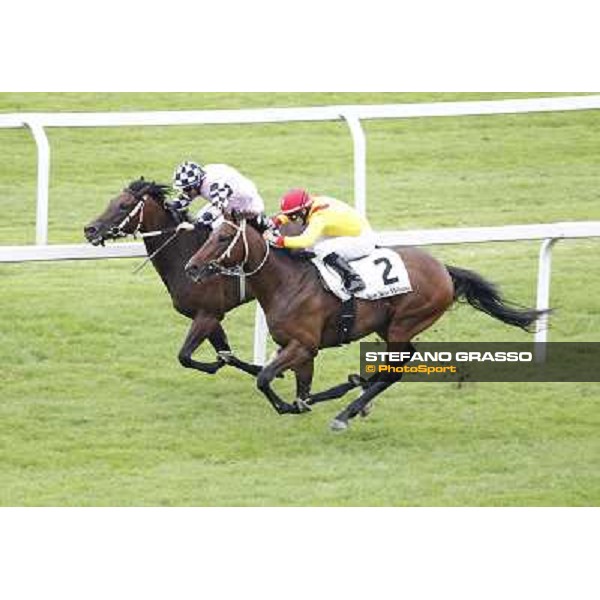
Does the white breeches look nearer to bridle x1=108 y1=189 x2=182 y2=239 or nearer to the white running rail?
the white running rail

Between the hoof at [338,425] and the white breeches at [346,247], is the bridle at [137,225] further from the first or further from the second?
the hoof at [338,425]

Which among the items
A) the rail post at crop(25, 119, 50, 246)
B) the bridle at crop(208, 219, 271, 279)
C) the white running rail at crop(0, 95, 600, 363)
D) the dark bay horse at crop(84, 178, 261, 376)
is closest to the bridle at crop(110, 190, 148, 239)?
the dark bay horse at crop(84, 178, 261, 376)

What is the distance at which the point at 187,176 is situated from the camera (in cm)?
1131

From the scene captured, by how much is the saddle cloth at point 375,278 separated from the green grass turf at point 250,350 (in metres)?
0.81

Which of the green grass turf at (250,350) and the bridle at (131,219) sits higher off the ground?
the bridle at (131,219)

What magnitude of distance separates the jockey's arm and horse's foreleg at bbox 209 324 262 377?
907 millimetres

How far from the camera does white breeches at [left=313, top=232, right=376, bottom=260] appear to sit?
11023 millimetres

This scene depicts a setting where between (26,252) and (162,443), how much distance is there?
1.42 m

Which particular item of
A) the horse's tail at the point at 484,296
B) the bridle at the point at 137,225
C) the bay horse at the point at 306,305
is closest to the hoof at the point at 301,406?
the bay horse at the point at 306,305

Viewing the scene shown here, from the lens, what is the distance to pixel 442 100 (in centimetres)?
1828

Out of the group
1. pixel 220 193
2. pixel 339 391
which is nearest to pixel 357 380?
pixel 339 391

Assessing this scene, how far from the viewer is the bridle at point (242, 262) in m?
10.6

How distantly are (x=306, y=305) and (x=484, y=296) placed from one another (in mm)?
1214

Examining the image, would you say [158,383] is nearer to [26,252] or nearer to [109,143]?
[26,252]
